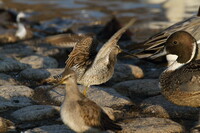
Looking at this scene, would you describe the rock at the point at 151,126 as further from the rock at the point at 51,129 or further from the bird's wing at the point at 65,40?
the bird's wing at the point at 65,40

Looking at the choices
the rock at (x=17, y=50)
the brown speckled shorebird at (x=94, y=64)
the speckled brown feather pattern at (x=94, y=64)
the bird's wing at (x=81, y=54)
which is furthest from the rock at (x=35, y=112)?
the rock at (x=17, y=50)

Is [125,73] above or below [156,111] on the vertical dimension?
above

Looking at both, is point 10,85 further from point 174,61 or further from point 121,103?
point 174,61

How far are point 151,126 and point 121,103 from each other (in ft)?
2.71

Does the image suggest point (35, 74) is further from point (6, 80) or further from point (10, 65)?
point (10, 65)

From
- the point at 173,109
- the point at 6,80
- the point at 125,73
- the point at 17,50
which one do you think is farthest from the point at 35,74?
the point at 173,109

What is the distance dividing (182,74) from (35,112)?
1.60 m

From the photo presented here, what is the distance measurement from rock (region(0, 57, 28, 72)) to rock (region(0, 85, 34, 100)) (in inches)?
37.4

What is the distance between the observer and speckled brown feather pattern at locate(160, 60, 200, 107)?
4969 mm

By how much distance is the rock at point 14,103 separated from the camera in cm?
518

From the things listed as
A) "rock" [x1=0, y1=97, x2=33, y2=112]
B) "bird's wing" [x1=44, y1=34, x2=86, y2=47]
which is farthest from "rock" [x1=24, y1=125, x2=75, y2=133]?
"bird's wing" [x1=44, y1=34, x2=86, y2=47]

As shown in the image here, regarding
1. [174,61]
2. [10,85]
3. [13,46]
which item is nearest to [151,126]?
[174,61]

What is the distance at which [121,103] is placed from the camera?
5.46 m

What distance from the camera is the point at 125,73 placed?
6699 millimetres
